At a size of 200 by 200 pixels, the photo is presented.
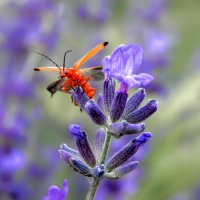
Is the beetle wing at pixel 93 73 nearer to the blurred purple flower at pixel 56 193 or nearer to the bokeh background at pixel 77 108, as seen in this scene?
the blurred purple flower at pixel 56 193

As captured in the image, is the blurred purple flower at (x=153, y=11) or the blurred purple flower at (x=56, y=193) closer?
the blurred purple flower at (x=56, y=193)

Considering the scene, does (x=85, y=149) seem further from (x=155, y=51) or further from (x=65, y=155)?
(x=155, y=51)

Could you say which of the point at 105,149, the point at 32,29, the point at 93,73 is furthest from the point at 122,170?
the point at 32,29

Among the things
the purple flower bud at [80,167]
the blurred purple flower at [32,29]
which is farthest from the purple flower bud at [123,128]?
the blurred purple flower at [32,29]

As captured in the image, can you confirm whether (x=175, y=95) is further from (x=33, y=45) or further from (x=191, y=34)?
(x=191, y=34)

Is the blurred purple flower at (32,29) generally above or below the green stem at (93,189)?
above
